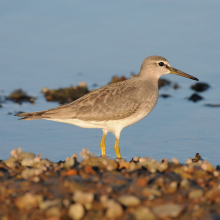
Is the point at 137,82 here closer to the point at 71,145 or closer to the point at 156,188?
the point at 71,145

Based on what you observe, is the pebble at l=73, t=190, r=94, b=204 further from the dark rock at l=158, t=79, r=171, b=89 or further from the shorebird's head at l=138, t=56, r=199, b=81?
the dark rock at l=158, t=79, r=171, b=89

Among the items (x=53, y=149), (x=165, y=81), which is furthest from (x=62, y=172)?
(x=165, y=81)

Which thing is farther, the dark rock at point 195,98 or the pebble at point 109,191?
the dark rock at point 195,98

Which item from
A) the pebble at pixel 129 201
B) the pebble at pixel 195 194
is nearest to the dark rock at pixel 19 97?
the pebble at pixel 129 201

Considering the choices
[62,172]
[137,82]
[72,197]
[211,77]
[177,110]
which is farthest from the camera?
[211,77]

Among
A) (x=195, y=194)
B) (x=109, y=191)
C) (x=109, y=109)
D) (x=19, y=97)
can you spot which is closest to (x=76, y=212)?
(x=109, y=191)

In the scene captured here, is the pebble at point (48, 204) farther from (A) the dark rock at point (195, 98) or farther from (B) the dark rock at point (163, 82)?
(B) the dark rock at point (163, 82)

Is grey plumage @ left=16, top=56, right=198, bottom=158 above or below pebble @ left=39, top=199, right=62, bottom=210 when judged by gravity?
above

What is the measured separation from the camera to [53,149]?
9.93 metres

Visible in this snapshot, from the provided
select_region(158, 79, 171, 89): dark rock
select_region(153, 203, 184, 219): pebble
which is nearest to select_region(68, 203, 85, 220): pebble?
select_region(153, 203, 184, 219): pebble

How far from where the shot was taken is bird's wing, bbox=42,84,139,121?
9.24 meters

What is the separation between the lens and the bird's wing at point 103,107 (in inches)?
364

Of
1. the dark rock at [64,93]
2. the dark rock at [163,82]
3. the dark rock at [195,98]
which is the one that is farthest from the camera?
the dark rock at [163,82]

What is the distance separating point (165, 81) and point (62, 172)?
8589mm
